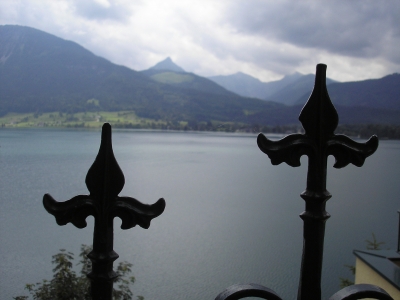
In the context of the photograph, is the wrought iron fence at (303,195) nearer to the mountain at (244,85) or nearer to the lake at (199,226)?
the lake at (199,226)

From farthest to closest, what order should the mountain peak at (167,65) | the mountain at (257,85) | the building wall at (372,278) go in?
the mountain peak at (167,65), the mountain at (257,85), the building wall at (372,278)

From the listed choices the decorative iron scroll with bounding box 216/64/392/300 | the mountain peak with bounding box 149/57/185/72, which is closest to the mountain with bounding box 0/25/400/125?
the decorative iron scroll with bounding box 216/64/392/300

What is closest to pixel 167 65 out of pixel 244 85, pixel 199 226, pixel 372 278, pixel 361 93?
pixel 244 85

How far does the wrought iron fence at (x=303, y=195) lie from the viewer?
1.18 m

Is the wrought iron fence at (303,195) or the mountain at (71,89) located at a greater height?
the mountain at (71,89)

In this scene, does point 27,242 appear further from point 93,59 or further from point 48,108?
point 93,59

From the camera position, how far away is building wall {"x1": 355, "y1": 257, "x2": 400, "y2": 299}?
15.8 feet

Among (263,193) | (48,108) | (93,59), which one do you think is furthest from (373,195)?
(93,59)

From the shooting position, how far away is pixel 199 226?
19.6 meters

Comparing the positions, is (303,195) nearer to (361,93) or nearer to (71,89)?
(361,93)

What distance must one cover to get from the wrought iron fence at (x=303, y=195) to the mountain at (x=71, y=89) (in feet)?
58.1

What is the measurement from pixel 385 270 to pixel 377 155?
4141 centimetres

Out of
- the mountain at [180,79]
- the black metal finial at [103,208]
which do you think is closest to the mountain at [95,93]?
the black metal finial at [103,208]

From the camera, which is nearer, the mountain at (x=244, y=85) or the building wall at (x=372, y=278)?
the building wall at (x=372, y=278)
